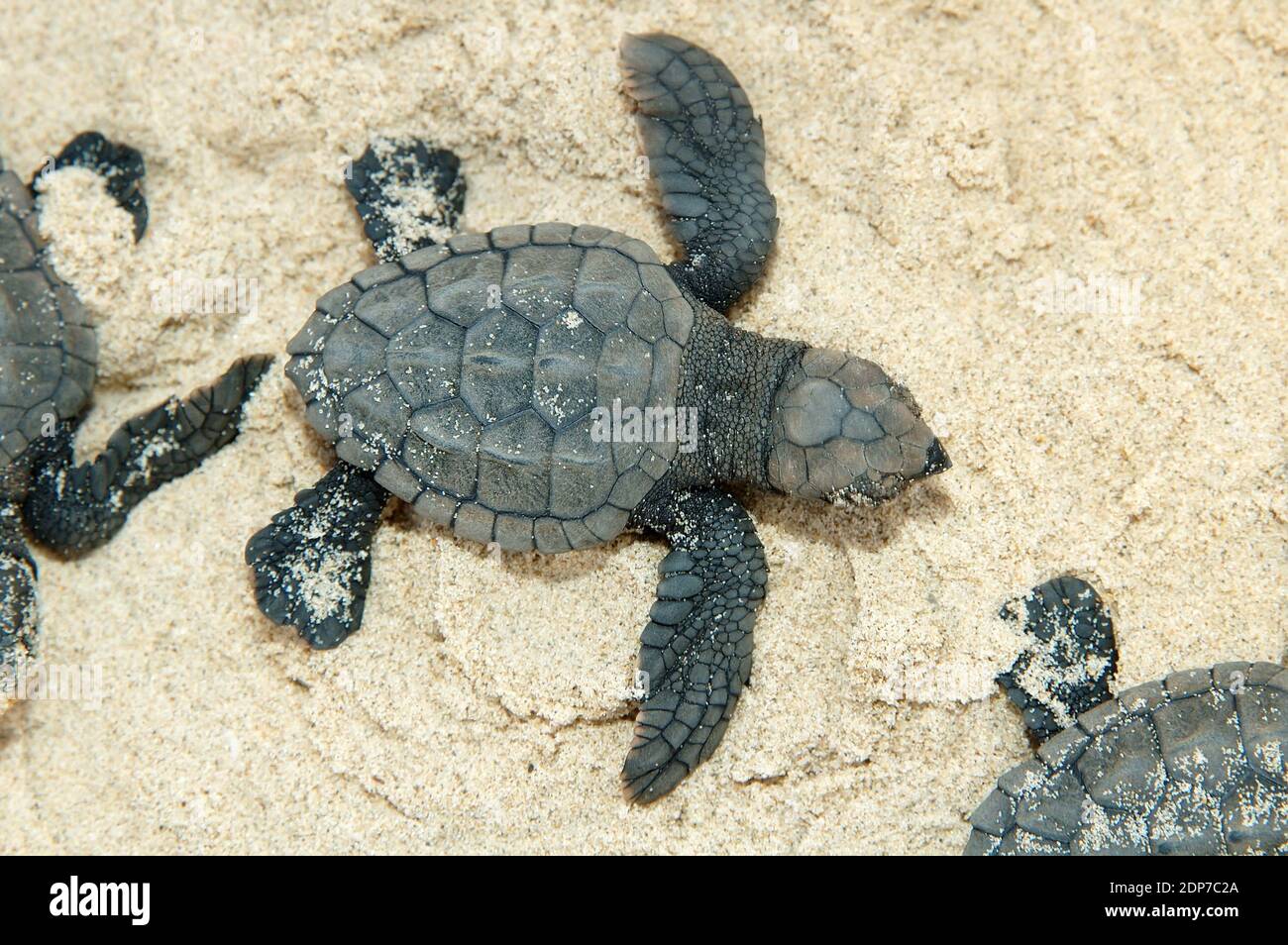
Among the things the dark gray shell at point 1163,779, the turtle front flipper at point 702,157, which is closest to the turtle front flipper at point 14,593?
the turtle front flipper at point 702,157

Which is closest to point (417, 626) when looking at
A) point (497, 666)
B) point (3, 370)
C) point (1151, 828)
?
point (497, 666)

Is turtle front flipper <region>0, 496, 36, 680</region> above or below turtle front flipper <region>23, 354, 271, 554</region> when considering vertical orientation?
below

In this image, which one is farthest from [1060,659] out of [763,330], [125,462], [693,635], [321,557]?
[125,462]

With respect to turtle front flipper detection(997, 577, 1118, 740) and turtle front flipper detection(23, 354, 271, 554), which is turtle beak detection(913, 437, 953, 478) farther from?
turtle front flipper detection(23, 354, 271, 554)

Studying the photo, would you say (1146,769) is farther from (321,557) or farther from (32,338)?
(32,338)

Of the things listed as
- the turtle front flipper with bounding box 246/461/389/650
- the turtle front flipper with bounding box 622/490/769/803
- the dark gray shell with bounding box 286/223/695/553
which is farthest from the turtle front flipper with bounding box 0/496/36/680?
the turtle front flipper with bounding box 622/490/769/803
